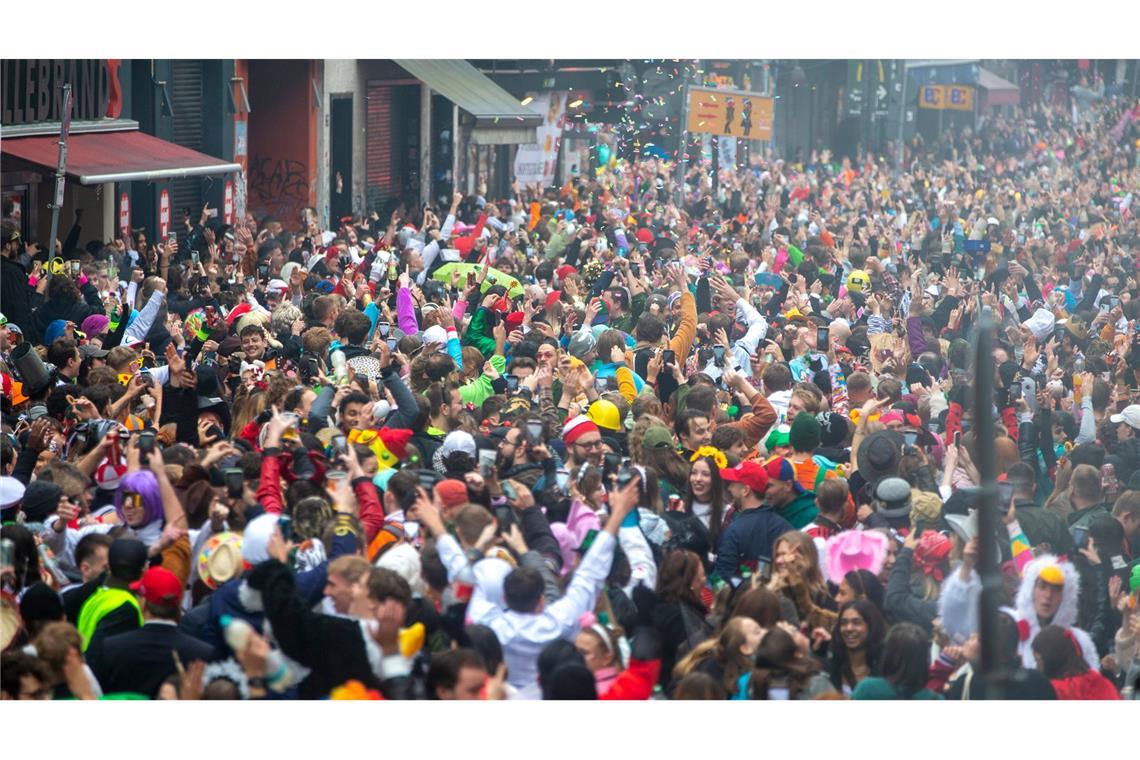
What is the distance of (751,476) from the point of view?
25.5ft

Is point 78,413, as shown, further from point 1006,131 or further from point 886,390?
point 1006,131

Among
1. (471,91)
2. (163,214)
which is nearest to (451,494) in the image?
(163,214)

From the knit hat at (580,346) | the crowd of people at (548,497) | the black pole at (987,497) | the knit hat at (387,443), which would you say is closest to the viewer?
the black pole at (987,497)

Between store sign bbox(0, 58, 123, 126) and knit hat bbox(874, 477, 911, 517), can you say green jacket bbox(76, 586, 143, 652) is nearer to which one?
knit hat bbox(874, 477, 911, 517)

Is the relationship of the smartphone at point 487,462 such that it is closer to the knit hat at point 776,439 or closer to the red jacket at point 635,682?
the red jacket at point 635,682

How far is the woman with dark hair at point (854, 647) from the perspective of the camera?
6281 mm

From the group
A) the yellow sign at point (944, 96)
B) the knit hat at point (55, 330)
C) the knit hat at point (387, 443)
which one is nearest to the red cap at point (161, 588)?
the knit hat at point (387, 443)

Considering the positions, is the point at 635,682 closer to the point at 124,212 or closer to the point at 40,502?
the point at 40,502

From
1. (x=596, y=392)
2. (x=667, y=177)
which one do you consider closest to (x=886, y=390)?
(x=596, y=392)

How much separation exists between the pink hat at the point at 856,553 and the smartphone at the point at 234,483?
2426 mm

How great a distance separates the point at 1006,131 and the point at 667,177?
26.7 metres

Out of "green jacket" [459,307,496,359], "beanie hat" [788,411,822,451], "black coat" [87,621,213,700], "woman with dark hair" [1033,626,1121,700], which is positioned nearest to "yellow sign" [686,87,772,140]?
"green jacket" [459,307,496,359]

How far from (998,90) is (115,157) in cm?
5647

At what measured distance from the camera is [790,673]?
19.9 ft
